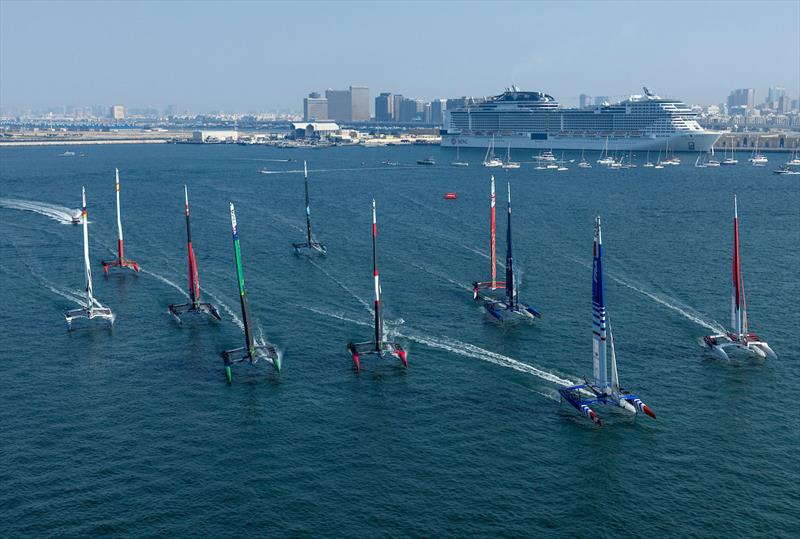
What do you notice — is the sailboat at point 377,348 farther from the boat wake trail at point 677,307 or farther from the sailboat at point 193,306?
the boat wake trail at point 677,307

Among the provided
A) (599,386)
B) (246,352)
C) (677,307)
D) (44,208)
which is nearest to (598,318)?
(599,386)

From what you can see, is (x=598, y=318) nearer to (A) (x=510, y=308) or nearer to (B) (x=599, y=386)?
(B) (x=599, y=386)

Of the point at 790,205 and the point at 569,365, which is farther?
the point at 790,205

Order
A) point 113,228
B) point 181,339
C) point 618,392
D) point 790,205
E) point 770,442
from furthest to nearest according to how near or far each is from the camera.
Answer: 1. point 790,205
2. point 113,228
3. point 181,339
4. point 618,392
5. point 770,442

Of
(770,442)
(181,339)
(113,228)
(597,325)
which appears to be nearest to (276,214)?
(113,228)

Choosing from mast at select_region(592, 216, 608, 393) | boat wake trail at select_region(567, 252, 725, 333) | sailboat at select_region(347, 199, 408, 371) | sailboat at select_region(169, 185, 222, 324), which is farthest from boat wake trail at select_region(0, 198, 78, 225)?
mast at select_region(592, 216, 608, 393)

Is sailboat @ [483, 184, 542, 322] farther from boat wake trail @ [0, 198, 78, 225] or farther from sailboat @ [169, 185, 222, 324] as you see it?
boat wake trail @ [0, 198, 78, 225]

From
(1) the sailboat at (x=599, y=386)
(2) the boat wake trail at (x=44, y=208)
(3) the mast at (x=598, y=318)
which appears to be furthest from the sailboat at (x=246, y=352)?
(2) the boat wake trail at (x=44, y=208)

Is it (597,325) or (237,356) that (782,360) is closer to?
(597,325)
